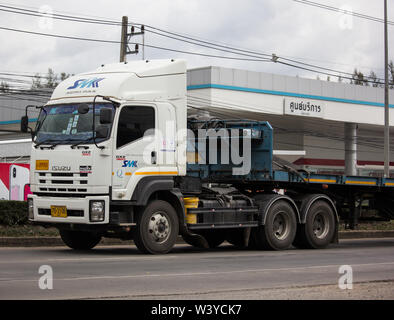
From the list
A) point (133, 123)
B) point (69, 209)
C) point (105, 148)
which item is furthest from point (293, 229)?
point (69, 209)

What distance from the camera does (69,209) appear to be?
14.1 meters

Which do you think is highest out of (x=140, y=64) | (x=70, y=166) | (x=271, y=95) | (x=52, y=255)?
(x=271, y=95)

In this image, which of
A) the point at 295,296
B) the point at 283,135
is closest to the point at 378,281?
the point at 295,296

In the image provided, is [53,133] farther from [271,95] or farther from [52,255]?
[271,95]

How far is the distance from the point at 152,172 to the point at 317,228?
5649 mm

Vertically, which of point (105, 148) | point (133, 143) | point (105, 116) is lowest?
point (105, 148)

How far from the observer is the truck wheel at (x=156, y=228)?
14.5 metres

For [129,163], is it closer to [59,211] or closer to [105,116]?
[105,116]

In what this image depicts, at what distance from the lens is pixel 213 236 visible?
18.1 metres

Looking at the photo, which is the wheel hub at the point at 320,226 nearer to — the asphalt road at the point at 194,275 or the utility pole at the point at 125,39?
the asphalt road at the point at 194,275

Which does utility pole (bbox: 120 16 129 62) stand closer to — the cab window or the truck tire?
the truck tire
